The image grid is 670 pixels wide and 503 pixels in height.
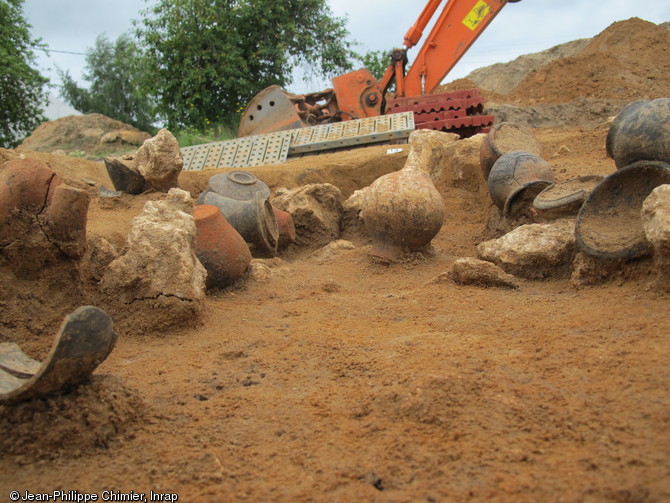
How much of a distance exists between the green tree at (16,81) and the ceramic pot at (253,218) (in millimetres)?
11795

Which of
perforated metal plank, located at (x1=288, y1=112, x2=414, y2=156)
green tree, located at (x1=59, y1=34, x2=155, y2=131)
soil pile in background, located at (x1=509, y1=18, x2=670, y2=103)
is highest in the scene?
green tree, located at (x1=59, y1=34, x2=155, y2=131)

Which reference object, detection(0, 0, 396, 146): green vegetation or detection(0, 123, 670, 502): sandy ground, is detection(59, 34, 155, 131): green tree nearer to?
detection(0, 0, 396, 146): green vegetation

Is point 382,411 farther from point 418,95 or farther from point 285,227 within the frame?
point 418,95

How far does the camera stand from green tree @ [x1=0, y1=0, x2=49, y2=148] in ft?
Result: 48.9

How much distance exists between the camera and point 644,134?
162 inches

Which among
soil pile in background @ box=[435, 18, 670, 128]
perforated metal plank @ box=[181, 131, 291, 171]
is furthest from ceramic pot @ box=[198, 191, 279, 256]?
soil pile in background @ box=[435, 18, 670, 128]

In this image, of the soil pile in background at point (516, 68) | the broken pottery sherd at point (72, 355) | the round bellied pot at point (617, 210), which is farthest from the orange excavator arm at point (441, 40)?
the broken pottery sherd at point (72, 355)

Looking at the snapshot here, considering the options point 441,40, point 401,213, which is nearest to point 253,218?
point 401,213

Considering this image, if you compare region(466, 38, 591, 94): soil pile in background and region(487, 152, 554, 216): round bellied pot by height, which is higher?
region(466, 38, 591, 94): soil pile in background

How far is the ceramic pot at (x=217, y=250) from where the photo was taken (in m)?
4.38

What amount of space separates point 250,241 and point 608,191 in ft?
10.9

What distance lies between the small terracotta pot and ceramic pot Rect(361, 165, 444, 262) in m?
1.32

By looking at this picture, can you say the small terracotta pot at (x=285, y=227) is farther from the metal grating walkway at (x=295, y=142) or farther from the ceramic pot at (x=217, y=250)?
the metal grating walkway at (x=295, y=142)

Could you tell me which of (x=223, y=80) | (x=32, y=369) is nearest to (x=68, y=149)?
(x=223, y=80)
